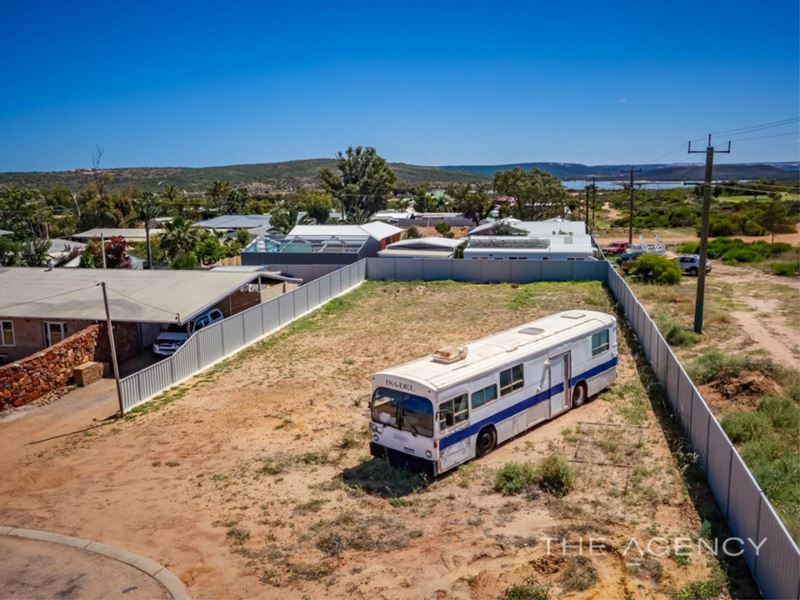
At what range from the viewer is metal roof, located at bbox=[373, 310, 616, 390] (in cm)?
1507

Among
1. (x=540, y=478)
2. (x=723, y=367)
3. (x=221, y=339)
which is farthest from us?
(x=221, y=339)

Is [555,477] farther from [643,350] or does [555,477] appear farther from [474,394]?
[643,350]

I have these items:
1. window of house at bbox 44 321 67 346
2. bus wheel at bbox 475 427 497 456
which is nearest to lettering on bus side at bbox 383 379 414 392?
bus wheel at bbox 475 427 497 456

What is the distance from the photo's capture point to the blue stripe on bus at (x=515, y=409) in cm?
1492

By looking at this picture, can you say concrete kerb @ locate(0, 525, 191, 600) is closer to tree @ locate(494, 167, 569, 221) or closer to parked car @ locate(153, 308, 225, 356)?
parked car @ locate(153, 308, 225, 356)

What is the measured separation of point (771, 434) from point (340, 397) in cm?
1160

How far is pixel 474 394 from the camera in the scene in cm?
1538

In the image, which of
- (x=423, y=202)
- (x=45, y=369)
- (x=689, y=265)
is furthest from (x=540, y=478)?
(x=423, y=202)

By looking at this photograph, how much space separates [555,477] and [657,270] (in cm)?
3196

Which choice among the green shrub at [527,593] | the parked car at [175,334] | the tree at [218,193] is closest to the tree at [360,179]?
the tree at [218,193]

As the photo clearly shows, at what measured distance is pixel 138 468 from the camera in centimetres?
1638

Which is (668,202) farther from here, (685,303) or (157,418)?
(157,418)

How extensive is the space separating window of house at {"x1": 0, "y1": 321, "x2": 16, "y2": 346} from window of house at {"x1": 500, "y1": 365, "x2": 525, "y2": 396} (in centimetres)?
2024

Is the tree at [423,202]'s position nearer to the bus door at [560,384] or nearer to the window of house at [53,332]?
the window of house at [53,332]
